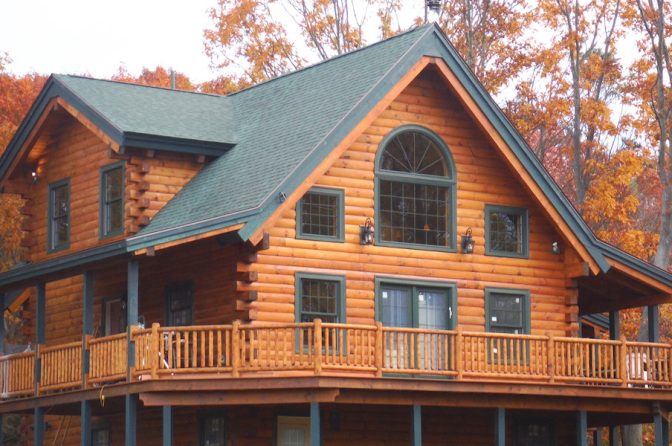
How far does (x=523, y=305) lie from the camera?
3700 centimetres

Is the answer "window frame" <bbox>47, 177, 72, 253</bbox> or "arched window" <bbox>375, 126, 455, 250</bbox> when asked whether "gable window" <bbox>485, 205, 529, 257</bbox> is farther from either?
"window frame" <bbox>47, 177, 72, 253</bbox>

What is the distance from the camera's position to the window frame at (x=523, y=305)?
1433 inches

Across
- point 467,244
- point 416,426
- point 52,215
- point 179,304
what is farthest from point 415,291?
point 52,215

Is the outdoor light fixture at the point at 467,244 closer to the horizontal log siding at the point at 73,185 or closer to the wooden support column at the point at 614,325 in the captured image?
the wooden support column at the point at 614,325

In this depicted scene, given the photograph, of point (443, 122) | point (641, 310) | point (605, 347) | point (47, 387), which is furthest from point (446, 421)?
point (641, 310)

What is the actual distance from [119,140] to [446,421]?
31.7 ft

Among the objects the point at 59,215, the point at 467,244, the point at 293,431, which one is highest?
the point at 59,215

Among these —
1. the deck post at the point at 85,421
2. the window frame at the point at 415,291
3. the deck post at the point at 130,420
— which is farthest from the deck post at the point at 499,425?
the deck post at the point at 85,421

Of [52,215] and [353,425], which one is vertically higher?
[52,215]

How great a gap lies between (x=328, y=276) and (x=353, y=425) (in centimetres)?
333

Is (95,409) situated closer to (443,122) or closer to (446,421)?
(446,421)

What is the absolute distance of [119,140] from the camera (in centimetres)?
3575

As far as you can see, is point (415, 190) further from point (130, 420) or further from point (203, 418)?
point (130, 420)

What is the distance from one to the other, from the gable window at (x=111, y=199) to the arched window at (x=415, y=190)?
6.08 meters
